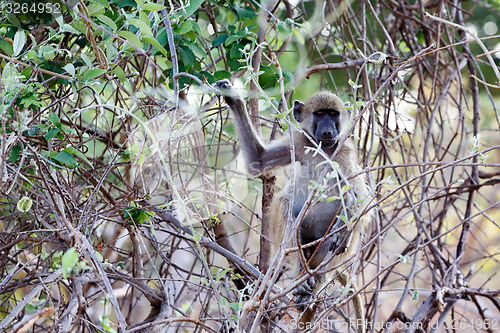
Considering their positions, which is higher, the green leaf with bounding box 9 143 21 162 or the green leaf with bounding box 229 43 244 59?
the green leaf with bounding box 229 43 244 59

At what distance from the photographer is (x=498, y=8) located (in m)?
6.48

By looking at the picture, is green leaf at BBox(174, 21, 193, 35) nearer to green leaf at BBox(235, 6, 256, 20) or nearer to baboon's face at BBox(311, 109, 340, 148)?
green leaf at BBox(235, 6, 256, 20)

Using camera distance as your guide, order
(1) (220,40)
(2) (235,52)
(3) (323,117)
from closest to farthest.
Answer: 1. (2) (235,52)
2. (1) (220,40)
3. (3) (323,117)

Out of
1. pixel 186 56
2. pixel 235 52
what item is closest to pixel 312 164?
pixel 235 52

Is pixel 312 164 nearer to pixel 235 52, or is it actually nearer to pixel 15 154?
pixel 235 52

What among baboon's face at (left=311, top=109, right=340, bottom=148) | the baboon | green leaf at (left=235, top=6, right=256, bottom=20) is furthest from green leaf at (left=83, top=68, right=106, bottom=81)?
baboon's face at (left=311, top=109, right=340, bottom=148)

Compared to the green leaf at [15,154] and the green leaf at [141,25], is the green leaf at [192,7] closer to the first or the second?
the green leaf at [141,25]

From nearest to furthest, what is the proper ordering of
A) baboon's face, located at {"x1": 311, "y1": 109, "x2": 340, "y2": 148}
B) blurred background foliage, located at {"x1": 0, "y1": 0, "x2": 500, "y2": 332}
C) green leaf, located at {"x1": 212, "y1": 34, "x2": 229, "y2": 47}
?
blurred background foliage, located at {"x1": 0, "y1": 0, "x2": 500, "y2": 332}, green leaf, located at {"x1": 212, "y1": 34, "x2": 229, "y2": 47}, baboon's face, located at {"x1": 311, "y1": 109, "x2": 340, "y2": 148}

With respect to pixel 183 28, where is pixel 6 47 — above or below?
below

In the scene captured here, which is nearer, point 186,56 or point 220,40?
point 186,56

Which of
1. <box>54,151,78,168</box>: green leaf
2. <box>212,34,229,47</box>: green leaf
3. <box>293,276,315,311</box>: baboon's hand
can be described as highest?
<box>212,34,229,47</box>: green leaf

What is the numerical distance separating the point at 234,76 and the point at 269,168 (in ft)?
2.76

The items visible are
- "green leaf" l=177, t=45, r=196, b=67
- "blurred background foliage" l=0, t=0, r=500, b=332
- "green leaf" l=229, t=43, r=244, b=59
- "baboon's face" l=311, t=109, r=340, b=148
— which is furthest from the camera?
"baboon's face" l=311, t=109, r=340, b=148

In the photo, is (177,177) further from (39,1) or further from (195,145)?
(39,1)
